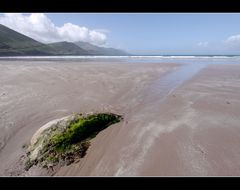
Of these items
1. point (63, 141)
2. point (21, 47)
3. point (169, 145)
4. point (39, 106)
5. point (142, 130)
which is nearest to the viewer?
point (63, 141)

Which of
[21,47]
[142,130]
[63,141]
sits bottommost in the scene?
[142,130]

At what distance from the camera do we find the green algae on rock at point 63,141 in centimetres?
395

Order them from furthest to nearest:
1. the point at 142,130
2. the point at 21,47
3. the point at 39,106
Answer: the point at 21,47
the point at 39,106
the point at 142,130

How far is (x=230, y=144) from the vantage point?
4449 mm

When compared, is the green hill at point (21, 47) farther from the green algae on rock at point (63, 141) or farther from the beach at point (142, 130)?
the green algae on rock at point (63, 141)

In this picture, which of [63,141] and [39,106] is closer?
[63,141]

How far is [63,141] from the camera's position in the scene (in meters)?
4.33

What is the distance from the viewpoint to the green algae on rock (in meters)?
3.95

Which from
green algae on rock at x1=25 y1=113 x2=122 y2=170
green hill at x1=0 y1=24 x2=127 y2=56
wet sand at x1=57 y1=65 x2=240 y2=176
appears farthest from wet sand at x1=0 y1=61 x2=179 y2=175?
green hill at x1=0 y1=24 x2=127 y2=56

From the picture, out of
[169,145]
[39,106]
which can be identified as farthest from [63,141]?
[39,106]

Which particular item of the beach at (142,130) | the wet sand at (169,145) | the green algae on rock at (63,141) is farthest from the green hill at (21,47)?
the wet sand at (169,145)

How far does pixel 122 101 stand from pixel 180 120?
3.11 m

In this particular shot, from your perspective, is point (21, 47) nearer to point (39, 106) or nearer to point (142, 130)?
point (39, 106)
